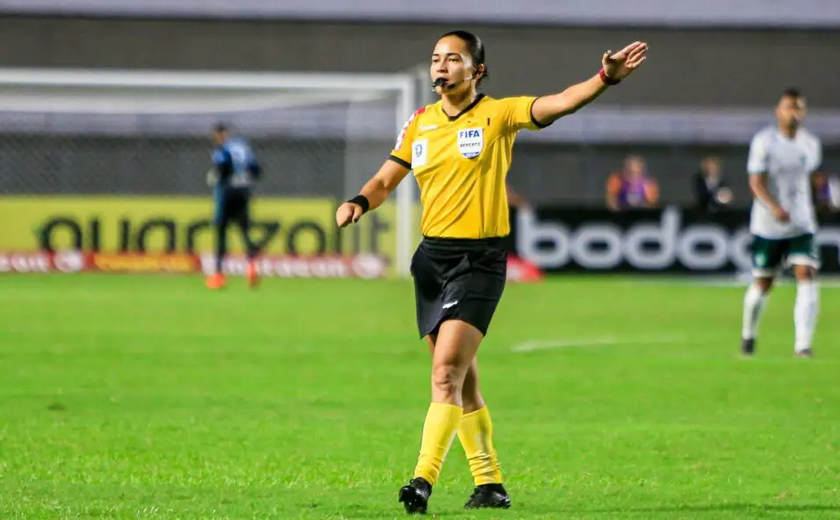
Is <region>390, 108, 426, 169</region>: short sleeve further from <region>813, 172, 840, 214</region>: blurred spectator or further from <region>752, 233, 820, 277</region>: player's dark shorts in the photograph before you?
<region>813, 172, 840, 214</region>: blurred spectator

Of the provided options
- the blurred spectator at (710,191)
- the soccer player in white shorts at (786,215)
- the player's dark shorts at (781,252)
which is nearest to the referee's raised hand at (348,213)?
the soccer player in white shorts at (786,215)

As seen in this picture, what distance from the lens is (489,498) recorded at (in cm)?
678

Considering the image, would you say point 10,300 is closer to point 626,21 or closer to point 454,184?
point 454,184

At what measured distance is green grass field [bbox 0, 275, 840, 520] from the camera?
7.09 m

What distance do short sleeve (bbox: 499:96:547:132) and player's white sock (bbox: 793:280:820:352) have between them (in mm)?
7382

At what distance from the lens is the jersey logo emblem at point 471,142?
267 inches

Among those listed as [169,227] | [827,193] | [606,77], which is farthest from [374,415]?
[827,193]

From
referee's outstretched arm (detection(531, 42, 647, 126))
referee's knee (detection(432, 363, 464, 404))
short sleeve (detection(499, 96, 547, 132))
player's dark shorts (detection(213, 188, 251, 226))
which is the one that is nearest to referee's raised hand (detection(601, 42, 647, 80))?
referee's outstretched arm (detection(531, 42, 647, 126))

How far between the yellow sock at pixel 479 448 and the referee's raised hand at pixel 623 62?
4.85 ft

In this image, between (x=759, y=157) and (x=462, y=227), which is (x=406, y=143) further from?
→ (x=759, y=157)

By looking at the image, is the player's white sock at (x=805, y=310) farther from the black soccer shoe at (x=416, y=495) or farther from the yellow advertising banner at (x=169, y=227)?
the yellow advertising banner at (x=169, y=227)

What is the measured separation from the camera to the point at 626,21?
39812mm

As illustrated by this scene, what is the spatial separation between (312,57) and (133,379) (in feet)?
91.6

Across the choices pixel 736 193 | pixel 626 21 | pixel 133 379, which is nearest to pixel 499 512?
pixel 133 379
